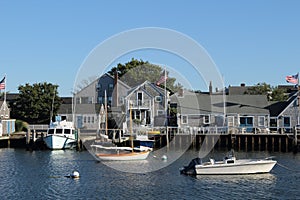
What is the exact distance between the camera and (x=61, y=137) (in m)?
62.3

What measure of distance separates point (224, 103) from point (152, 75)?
40682 mm

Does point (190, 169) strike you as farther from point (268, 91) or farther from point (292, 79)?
point (268, 91)

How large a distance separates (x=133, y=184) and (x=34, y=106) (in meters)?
58.6

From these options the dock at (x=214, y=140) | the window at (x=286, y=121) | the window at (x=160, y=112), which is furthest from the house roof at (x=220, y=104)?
the dock at (x=214, y=140)

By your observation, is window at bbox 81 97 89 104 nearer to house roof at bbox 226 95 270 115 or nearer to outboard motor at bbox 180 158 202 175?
house roof at bbox 226 95 270 115

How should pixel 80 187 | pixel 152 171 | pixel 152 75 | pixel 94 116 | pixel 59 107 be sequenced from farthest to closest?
1. pixel 152 75
2. pixel 59 107
3. pixel 94 116
4. pixel 152 171
5. pixel 80 187

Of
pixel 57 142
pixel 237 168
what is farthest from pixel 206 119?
pixel 237 168

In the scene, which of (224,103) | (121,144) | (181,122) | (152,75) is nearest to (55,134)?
(121,144)

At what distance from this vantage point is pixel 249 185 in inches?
1391

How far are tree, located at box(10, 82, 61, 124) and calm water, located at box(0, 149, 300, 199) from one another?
145 feet

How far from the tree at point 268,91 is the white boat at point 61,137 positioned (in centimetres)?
4796

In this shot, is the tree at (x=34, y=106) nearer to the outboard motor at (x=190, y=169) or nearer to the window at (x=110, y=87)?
the window at (x=110, y=87)

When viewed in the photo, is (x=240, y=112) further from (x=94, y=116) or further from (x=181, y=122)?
(x=94, y=116)

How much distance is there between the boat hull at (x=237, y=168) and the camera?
39.3 meters
